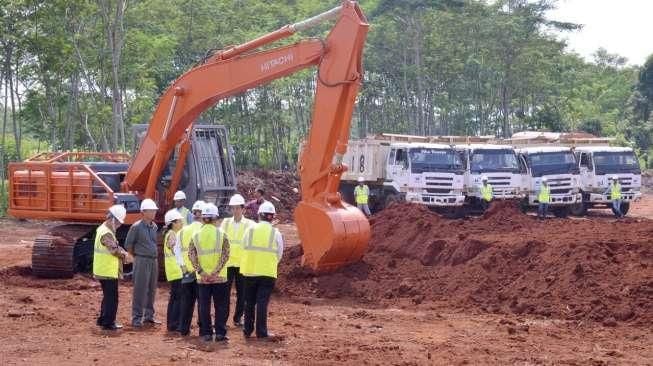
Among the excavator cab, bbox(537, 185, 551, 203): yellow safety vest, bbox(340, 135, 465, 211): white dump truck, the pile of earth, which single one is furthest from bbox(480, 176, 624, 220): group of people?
the excavator cab

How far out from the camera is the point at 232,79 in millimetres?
17531

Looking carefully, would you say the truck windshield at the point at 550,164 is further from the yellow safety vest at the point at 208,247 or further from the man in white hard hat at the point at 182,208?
the yellow safety vest at the point at 208,247

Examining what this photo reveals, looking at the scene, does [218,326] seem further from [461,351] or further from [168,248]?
[461,351]

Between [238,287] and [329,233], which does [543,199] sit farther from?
[238,287]

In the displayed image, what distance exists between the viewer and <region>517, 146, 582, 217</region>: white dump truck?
3321cm

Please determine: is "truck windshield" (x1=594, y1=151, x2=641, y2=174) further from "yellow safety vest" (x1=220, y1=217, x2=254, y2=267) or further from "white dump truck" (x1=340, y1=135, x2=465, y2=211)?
"yellow safety vest" (x1=220, y1=217, x2=254, y2=267)

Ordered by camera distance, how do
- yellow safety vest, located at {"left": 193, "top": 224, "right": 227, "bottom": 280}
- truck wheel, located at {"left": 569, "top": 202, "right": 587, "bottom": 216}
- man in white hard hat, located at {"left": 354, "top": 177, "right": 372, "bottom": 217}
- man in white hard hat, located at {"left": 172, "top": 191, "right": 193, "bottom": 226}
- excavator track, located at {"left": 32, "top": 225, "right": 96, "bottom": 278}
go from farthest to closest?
truck wheel, located at {"left": 569, "top": 202, "right": 587, "bottom": 216} < man in white hard hat, located at {"left": 354, "top": 177, "right": 372, "bottom": 217} < excavator track, located at {"left": 32, "top": 225, "right": 96, "bottom": 278} < man in white hard hat, located at {"left": 172, "top": 191, "right": 193, "bottom": 226} < yellow safety vest, located at {"left": 193, "top": 224, "right": 227, "bottom": 280}

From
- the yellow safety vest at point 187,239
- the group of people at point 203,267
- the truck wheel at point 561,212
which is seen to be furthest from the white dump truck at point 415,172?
the yellow safety vest at point 187,239

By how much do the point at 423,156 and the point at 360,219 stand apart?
14.5 m

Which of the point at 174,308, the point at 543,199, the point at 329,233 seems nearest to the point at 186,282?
the point at 174,308

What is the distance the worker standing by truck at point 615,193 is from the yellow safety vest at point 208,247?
24186mm

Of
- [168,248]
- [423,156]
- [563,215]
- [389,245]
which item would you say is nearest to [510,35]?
[563,215]

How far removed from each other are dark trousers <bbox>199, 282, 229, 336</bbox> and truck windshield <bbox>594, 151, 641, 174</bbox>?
24.3 metres

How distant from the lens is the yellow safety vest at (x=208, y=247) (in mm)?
12000
